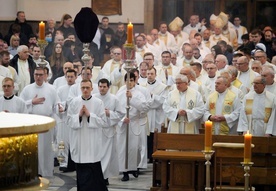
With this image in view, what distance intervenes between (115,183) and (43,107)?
1.71 metres

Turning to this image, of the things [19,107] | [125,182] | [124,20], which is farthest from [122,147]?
[124,20]

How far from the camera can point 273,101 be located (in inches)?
595

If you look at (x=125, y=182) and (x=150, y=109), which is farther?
(x=150, y=109)

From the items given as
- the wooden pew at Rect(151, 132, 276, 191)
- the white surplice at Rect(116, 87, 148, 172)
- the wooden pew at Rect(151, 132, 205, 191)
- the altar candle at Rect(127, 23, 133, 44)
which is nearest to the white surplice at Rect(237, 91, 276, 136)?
the wooden pew at Rect(151, 132, 276, 191)

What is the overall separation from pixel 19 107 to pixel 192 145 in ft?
9.69

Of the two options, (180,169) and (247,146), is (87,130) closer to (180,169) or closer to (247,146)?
(180,169)

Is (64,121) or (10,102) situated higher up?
(10,102)

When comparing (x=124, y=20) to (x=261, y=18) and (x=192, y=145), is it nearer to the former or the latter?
(x=261, y=18)

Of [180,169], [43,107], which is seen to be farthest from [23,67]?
[180,169]

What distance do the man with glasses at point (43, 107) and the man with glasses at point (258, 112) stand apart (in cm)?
317

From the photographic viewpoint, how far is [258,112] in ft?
49.7

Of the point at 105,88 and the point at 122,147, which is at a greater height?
the point at 105,88

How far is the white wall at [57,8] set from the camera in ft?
89.2

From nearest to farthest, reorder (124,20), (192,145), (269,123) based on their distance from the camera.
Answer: (192,145) → (269,123) → (124,20)
